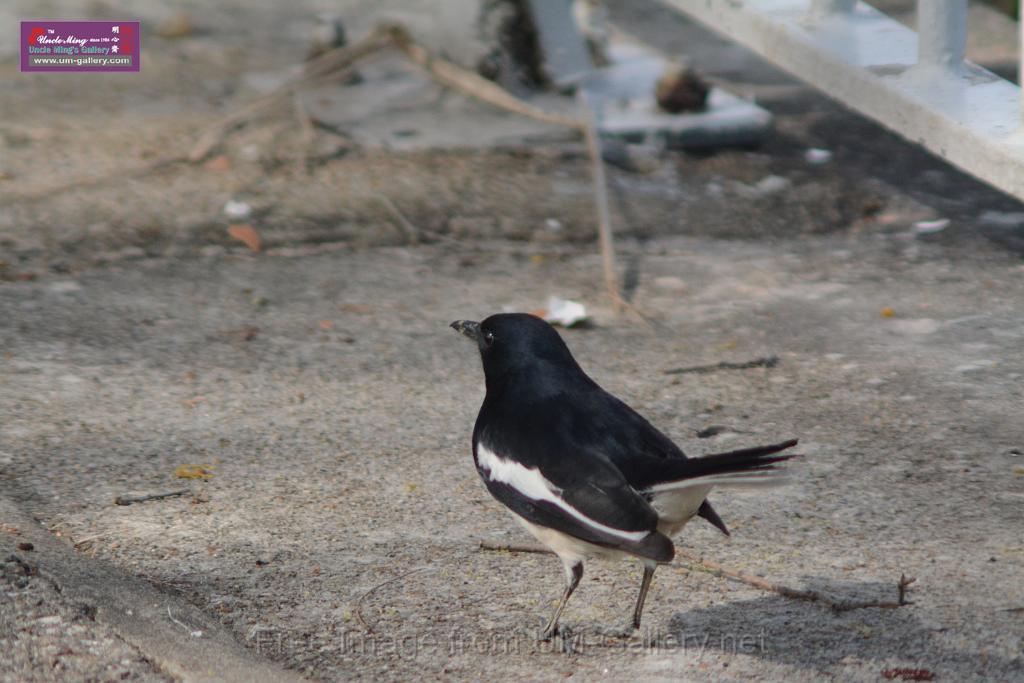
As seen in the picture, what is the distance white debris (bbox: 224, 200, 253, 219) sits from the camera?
5.44m

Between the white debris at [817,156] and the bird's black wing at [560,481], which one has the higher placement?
the bird's black wing at [560,481]

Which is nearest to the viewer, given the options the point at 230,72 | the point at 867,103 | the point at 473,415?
the point at 473,415

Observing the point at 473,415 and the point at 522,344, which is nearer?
the point at 522,344

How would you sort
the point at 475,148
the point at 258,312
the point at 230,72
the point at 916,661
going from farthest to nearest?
the point at 230,72, the point at 475,148, the point at 258,312, the point at 916,661

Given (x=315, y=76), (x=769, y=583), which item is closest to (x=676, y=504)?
(x=769, y=583)

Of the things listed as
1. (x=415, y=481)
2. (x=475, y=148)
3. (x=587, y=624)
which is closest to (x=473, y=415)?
(x=415, y=481)

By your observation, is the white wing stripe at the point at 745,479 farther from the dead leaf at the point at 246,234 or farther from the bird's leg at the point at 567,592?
the dead leaf at the point at 246,234

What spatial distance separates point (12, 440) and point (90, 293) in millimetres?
1190

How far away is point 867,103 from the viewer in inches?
213

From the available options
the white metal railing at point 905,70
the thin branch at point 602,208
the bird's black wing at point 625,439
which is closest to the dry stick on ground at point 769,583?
the bird's black wing at point 625,439

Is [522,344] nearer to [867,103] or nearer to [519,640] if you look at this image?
[519,640]

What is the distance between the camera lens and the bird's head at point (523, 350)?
3268 mm

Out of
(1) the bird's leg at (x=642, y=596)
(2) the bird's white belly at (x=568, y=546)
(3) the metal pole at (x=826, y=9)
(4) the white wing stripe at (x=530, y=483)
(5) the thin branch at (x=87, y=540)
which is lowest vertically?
(5) the thin branch at (x=87, y=540)

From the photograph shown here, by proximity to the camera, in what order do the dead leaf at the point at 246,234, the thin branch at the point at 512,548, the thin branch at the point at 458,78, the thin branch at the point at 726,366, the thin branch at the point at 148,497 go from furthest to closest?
the thin branch at the point at 458,78 < the dead leaf at the point at 246,234 < the thin branch at the point at 726,366 < the thin branch at the point at 148,497 < the thin branch at the point at 512,548
